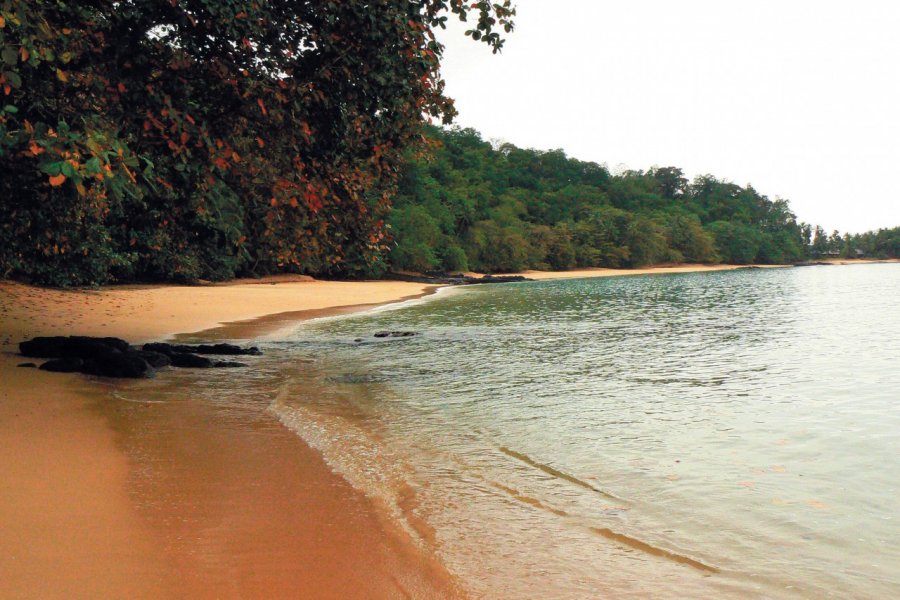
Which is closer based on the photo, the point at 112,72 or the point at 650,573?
the point at 650,573

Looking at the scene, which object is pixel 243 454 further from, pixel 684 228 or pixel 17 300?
pixel 684 228

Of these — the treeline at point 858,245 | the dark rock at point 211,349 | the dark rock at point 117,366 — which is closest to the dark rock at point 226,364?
the dark rock at point 211,349

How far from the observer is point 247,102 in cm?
934

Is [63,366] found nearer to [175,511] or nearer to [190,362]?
[190,362]

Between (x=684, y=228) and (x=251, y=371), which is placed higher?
(x=684, y=228)

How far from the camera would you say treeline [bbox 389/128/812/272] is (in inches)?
3108

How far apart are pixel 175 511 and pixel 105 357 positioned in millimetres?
7151

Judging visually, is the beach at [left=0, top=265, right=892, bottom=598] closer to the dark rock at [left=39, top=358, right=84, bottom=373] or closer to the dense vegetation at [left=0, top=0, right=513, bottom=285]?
the dark rock at [left=39, top=358, right=84, bottom=373]

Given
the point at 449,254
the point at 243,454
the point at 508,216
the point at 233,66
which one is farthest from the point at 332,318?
the point at 508,216

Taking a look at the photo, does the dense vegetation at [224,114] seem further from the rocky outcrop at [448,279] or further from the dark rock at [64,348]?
the rocky outcrop at [448,279]

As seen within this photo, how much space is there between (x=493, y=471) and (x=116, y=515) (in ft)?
10.9

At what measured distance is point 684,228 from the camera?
387 ft

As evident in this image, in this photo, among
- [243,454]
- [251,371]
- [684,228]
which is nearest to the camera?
[243,454]

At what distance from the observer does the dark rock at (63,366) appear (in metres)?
10.4
